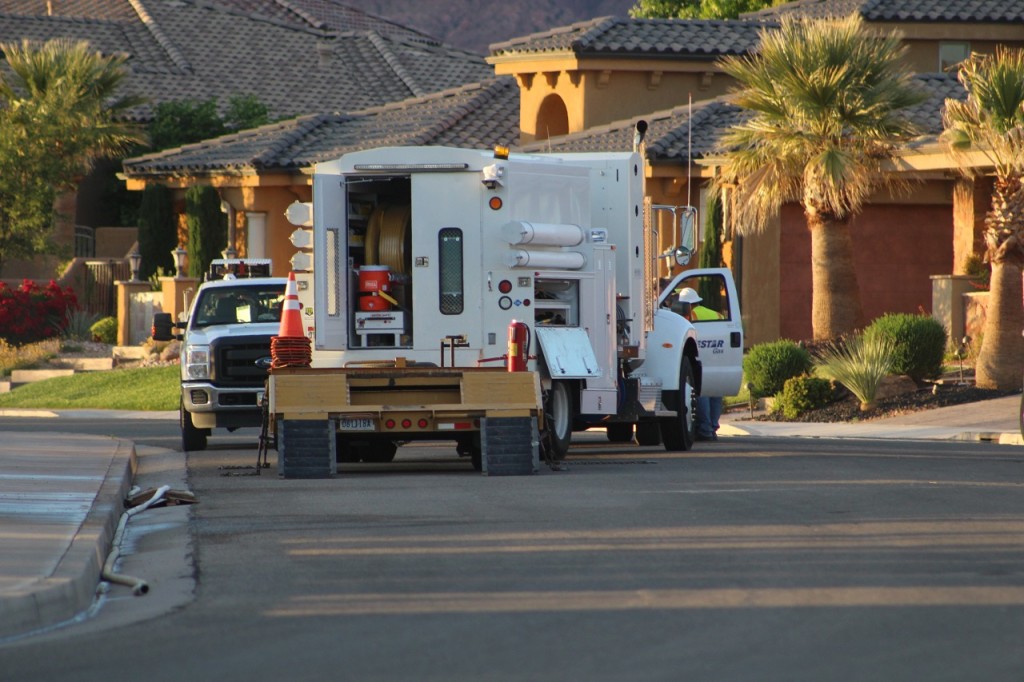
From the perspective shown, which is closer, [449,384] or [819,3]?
[449,384]

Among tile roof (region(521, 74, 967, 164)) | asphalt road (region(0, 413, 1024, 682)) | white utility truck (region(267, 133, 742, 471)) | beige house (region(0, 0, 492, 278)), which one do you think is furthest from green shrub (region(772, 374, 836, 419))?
beige house (region(0, 0, 492, 278))

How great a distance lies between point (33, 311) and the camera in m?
41.9

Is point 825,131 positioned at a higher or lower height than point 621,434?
higher

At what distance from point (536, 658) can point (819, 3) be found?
143 ft

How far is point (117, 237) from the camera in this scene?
48.8 metres

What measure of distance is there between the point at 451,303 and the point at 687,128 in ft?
65.6

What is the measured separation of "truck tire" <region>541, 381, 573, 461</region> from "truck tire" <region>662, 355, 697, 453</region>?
98.6 inches

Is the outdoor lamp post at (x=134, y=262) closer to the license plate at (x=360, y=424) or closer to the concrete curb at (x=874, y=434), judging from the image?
the concrete curb at (x=874, y=434)

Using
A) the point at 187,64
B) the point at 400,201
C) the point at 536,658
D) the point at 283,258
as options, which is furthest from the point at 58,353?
the point at 536,658

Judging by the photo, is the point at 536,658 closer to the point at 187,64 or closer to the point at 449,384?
the point at 449,384

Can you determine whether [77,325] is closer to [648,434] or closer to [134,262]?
[134,262]

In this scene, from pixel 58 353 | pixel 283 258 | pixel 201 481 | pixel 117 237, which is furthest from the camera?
pixel 117 237

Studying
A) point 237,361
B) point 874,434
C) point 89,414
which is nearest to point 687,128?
point 89,414

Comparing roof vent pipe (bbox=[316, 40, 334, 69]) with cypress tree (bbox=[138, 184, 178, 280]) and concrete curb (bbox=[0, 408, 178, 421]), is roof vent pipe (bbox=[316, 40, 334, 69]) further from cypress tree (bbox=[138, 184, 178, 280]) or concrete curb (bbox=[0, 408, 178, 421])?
concrete curb (bbox=[0, 408, 178, 421])
